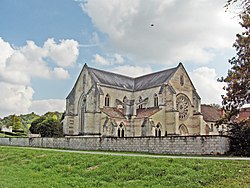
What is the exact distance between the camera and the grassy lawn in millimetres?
11023

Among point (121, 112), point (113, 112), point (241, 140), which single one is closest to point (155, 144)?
point (241, 140)

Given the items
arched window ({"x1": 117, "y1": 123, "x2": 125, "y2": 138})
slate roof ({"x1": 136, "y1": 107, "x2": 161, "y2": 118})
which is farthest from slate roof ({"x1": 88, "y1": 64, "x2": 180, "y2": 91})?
arched window ({"x1": 117, "y1": 123, "x2": 125, "y2": 138})

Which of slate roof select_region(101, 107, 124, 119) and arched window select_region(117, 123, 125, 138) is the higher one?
slate roof select_region(101, 107, 124, 119)

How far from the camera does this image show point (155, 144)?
23.0 metres

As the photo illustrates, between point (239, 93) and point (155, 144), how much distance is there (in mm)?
7389

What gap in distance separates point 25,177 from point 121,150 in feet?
39.8

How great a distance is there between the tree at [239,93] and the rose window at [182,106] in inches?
940

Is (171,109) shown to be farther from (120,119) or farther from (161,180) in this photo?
(161,180)

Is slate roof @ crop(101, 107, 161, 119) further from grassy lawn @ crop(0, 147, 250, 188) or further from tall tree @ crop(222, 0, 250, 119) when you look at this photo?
grassy lawn @ crop(0, 147, 250, 188)

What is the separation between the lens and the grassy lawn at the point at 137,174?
11023mm

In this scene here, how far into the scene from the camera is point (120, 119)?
44.4 metres

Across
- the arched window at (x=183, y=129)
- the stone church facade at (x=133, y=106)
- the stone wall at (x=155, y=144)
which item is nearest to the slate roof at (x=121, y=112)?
the stone church facade at (x=133, y=106)

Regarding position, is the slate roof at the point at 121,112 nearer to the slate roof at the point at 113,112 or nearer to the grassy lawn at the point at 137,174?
the slate roof at the point at 113,112

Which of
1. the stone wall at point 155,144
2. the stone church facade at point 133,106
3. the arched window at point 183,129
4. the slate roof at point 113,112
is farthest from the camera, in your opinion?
the arched window at point 183,129
